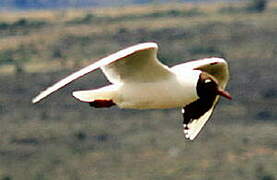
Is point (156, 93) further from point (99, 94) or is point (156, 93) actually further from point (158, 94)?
point (99, 94)

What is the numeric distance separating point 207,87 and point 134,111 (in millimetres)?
27195

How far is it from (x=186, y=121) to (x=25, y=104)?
2820 cm

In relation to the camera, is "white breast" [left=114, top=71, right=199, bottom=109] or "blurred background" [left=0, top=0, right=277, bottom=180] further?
"blurred background" [left=0, top=0, right=277, bottom=180]

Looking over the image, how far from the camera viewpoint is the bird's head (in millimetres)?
11210

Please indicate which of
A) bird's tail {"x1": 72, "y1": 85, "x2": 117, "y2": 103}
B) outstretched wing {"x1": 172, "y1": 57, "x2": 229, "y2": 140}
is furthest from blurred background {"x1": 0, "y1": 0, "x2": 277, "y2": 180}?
bird's tail {"x1": 72, "y1": 85, "x2": 117, "y2": 103}

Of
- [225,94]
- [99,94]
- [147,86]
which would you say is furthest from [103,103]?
[225,94]

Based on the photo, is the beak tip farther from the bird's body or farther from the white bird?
the bird's body

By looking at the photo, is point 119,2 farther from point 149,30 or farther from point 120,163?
point 120,163

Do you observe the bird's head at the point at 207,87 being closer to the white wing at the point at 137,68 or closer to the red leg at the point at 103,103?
the white wing at the point at 137,68

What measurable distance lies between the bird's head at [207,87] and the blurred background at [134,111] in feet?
67.3

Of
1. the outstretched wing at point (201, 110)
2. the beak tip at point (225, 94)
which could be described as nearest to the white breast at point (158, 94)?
the beak tip at point (225, 94)

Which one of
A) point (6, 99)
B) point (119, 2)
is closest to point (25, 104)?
point (6, 99)

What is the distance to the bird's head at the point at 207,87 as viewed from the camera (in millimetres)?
11210

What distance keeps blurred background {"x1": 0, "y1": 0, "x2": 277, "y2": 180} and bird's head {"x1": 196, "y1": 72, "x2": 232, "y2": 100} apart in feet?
67.3
